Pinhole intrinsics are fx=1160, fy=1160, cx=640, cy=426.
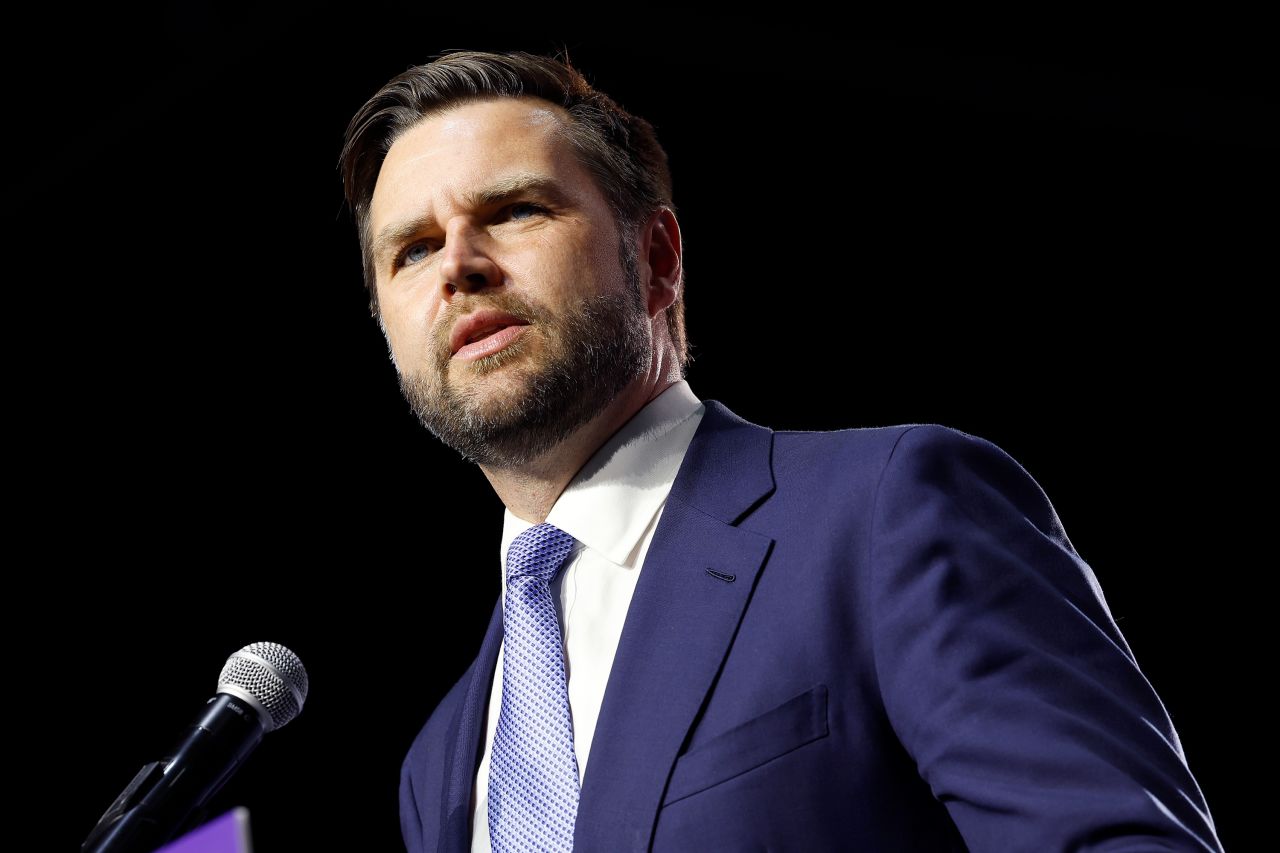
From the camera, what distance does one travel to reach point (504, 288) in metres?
1.60

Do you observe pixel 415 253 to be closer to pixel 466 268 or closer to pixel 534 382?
pixel 466 268

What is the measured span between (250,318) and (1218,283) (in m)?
2.38

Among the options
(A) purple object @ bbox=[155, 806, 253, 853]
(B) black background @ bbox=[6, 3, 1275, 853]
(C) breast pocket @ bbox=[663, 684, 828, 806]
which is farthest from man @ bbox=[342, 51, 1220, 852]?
(B) black background @ bbox=[6, 3, 1275, 853]

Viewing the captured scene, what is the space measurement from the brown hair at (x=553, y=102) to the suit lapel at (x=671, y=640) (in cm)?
53

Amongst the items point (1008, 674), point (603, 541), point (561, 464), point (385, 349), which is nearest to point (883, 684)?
point (1008, 674)

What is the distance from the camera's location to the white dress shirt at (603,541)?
1.44 m

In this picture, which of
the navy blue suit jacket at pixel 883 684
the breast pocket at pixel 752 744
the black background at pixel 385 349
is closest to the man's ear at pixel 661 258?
the navy blue suit jacket at pixel 883 684

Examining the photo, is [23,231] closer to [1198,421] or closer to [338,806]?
[338,806]

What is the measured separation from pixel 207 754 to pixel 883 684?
0.69m

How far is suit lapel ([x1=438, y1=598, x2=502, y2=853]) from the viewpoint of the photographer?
1548mm

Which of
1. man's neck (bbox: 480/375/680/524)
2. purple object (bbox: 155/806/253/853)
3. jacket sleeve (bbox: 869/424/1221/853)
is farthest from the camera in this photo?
man's neck (bbox: 480/375/680/524)

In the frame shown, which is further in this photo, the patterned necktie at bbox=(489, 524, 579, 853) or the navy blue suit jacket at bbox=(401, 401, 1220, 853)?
the patterned necktie at bbox=(489, 524, 579, 853)

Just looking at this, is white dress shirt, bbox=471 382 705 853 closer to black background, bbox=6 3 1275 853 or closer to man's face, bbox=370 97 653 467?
man's face, bbox=370 97 653 467

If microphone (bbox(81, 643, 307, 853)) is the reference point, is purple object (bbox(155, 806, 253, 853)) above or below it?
above
